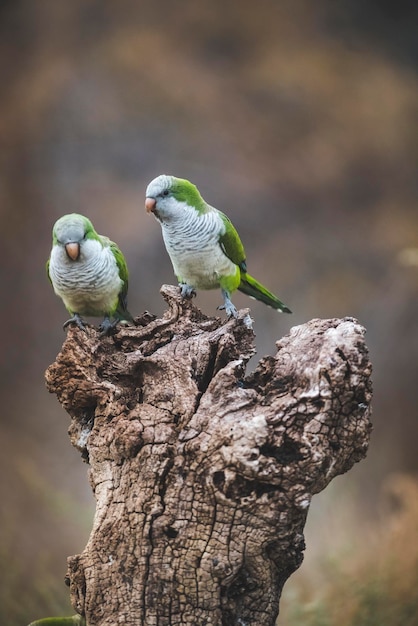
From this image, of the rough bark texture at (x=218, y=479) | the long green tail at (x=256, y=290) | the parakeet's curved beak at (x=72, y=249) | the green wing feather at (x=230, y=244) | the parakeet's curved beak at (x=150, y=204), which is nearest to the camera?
the rough bark texture at (x=218, y=479)

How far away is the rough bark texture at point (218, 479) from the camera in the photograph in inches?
76.2

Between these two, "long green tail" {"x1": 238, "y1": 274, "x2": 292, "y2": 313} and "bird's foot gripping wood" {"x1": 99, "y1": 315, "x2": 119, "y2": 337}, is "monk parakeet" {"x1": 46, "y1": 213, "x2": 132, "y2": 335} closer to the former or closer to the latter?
"bird's foot gripping wood" {"x1": 99, "y1": 315, "x2": 119, "y2": 337}

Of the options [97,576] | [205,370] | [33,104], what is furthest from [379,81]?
[97,576]

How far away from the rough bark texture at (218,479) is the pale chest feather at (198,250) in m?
0.78

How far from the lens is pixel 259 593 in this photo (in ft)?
6.63

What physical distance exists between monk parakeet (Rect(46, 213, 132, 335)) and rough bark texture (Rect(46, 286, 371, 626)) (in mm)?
533

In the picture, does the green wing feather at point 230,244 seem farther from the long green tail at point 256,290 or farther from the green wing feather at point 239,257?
the long green tail at point 256,290

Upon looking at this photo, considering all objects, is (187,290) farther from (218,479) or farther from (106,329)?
(218,479)

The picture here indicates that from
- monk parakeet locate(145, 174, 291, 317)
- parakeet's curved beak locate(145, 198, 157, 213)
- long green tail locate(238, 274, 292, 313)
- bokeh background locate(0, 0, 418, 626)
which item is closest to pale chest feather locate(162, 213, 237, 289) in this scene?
monk parakeet locate(145, 174, 291, 317)

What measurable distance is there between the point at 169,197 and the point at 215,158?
2.05 meters

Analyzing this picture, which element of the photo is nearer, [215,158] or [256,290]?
[256,290]

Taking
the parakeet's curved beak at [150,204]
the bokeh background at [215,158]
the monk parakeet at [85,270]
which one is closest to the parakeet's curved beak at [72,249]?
the monk parakeet at [85,270]

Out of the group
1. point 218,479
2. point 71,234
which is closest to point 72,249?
point 71,234

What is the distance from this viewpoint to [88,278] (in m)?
2.61
